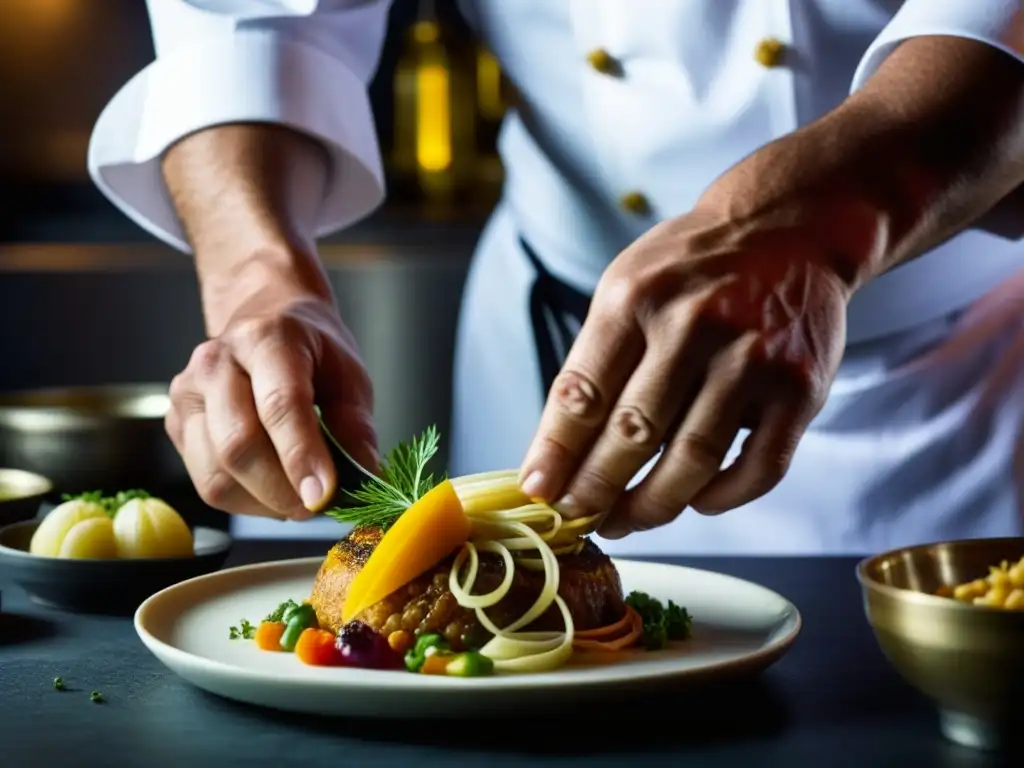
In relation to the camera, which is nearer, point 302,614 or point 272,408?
point 302,614

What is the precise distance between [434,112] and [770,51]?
2.23m

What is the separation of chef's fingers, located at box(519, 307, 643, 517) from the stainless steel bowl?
0.62m

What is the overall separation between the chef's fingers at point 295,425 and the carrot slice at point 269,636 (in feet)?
0.53

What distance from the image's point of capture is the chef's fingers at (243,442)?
4.50 ft

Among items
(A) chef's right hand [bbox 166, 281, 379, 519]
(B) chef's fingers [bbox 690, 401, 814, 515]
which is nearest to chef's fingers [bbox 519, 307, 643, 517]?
(B) chef's fingers [bbox 690, 401, 814, 515]

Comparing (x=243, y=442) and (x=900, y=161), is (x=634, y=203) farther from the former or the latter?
(x=243, y=442)

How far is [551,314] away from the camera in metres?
2.19

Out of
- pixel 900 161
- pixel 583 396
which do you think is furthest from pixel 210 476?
pixel 900 161

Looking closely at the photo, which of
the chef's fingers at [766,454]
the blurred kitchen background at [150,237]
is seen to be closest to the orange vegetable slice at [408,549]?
the chef's fingers at [766,454]

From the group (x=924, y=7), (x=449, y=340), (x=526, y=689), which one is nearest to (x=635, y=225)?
(x=924, y=7)

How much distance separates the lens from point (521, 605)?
47.8 inches

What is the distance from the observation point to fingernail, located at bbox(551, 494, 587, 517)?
1225 mm

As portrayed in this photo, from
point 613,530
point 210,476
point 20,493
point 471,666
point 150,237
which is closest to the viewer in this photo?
point 471,666

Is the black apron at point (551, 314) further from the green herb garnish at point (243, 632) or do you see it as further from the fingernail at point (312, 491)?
the green herb garnish at point (243, 632)
